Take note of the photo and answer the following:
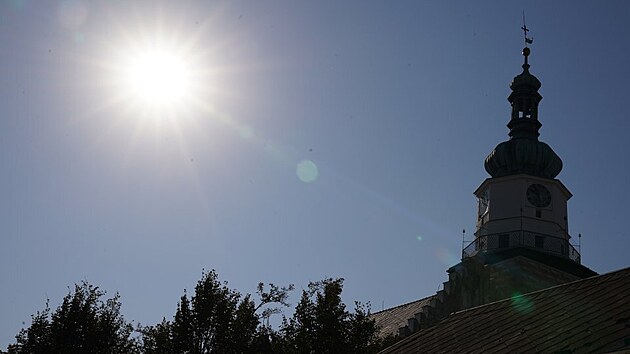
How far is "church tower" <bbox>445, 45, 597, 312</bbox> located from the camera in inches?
2058

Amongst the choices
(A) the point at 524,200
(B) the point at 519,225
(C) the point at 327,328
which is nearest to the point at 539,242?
(B) the point at 519,225

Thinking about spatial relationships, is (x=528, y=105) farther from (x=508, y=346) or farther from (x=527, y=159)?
(x=508, y=346)

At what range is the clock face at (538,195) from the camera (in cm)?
5784

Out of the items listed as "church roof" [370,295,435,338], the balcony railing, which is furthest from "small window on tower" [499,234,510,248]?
"church roof" [370,295,435,338]

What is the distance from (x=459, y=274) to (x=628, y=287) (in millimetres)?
33005

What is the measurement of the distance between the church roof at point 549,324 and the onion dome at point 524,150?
33672mm

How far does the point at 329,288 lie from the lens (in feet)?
125

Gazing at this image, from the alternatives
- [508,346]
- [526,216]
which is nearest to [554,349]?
[508,346]

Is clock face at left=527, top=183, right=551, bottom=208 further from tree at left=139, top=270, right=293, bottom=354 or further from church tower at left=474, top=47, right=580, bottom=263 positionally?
tree at left=139, top=270, right=293, bottom=354

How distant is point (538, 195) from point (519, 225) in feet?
8.92

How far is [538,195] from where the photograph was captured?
58.2m

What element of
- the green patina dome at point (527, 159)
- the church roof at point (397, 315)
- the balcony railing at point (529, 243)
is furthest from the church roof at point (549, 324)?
the green patina dome at point (527, 159)

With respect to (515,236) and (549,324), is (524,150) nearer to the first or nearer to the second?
(515,236)

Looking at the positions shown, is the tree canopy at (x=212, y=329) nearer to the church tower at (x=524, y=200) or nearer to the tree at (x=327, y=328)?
the tree at (x=327, y=328)
